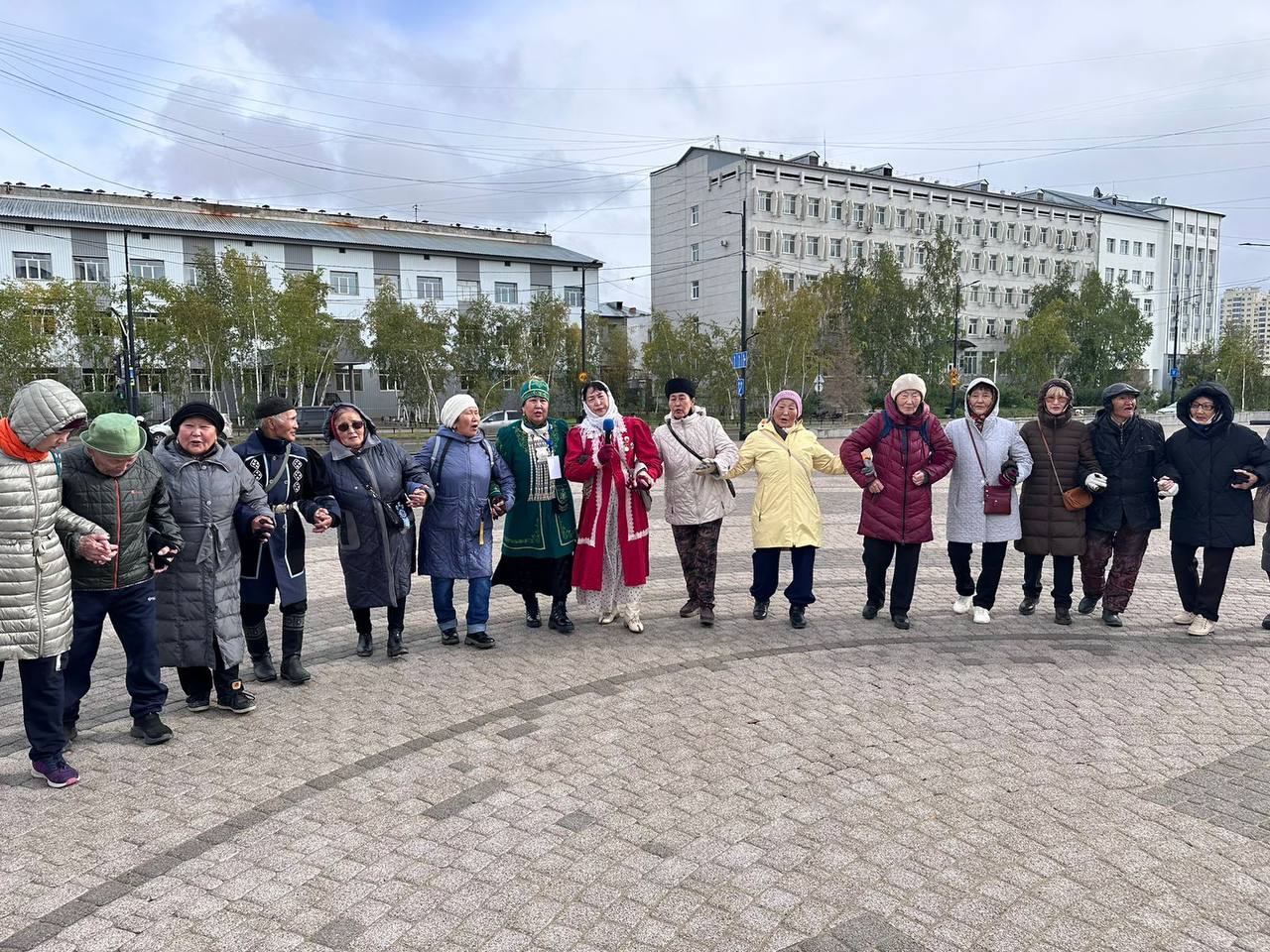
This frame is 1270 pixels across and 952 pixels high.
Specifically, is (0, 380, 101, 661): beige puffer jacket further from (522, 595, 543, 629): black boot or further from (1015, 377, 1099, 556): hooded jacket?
(1015, 377, 1099, 556): hooded jacket

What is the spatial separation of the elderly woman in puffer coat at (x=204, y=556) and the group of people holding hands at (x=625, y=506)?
0.01m

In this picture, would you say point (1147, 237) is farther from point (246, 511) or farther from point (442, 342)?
point (246, 511)

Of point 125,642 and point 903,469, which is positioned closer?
point 125,642

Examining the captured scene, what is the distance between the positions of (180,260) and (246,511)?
55.1 metres

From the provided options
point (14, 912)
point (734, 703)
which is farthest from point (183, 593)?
point (734, 703)

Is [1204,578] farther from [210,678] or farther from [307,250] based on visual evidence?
[307,250]

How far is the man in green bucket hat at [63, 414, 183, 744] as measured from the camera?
4504 millimetres

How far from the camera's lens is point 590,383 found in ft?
23.2

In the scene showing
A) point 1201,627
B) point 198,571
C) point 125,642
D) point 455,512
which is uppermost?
point 455,512

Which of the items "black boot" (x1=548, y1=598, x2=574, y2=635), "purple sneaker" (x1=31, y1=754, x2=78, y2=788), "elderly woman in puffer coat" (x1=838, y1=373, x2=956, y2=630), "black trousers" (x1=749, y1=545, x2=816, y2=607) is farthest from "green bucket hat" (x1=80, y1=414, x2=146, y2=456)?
"elderly woman in puffer coat" (x1=838, y1=373, x2=956, y2=630)

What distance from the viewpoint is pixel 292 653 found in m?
5.87

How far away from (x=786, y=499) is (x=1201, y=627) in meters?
3.22

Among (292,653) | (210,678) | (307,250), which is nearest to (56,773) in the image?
(210,678)

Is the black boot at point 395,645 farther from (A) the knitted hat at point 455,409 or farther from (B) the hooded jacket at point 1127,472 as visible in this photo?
(B) the hooded jacket at point 1127,472
